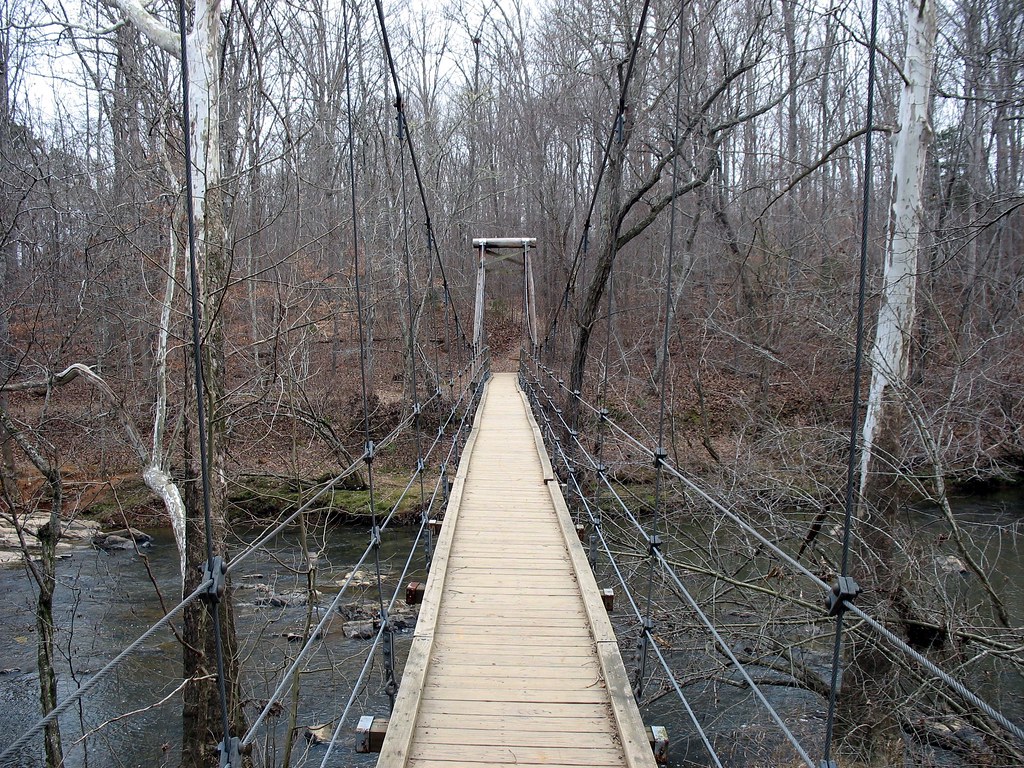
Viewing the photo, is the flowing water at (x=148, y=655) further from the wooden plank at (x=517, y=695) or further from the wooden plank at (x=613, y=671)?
the wooden plank at (x=517, y=695)

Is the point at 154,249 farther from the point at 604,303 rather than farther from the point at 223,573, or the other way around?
the point at 604,303

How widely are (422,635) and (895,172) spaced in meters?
4.39

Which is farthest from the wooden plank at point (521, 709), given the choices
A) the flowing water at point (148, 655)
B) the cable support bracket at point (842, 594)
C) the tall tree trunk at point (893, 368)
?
the tall tree trunk at point (893, 368)

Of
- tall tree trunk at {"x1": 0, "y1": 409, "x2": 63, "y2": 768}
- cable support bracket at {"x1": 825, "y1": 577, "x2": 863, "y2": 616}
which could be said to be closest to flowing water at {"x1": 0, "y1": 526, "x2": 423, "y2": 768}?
tall tree trunk at {"x1": 0, "y1": 409, "x2": 63, "y2": 768}

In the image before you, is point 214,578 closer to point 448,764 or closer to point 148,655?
point 448,764

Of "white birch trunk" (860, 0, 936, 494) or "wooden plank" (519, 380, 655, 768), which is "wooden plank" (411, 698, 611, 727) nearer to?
"wooden plank" (519, 380, 655, 768)

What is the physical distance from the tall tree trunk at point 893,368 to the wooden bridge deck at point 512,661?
7.34 ft

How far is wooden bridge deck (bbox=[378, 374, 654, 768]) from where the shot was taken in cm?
204

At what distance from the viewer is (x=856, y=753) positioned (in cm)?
441

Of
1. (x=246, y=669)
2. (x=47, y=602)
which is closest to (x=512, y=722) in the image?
(x=47, y=602)

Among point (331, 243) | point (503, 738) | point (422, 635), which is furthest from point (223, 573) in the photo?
point (331, 243)

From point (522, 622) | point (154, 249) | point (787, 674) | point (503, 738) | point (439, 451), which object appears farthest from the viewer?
point (439, 451)

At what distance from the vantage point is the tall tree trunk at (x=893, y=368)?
4.49 m

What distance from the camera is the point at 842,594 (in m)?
1.35
